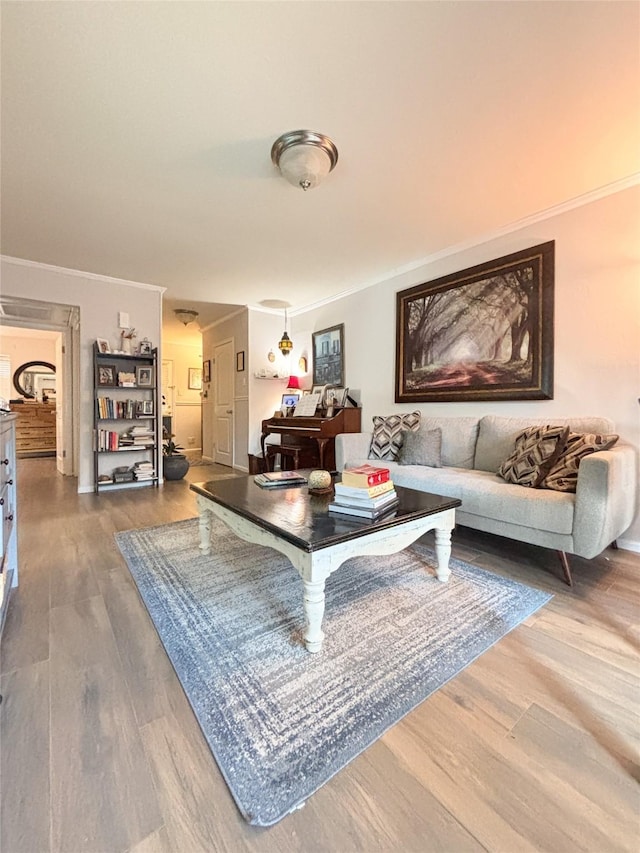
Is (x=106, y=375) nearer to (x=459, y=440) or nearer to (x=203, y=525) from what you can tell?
(x=203, y=525)

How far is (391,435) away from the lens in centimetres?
314

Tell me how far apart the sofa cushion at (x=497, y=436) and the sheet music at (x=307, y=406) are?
196cm

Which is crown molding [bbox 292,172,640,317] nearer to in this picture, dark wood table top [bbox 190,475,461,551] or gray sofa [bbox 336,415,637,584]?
gray sofa [bbox 336,415,637,584]

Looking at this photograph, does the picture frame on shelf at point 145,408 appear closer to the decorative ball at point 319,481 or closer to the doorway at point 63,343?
the doorway at point 63,343

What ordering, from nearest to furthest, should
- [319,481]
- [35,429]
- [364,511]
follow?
1. [364,511]
2. [319,481]
3. [35,429]

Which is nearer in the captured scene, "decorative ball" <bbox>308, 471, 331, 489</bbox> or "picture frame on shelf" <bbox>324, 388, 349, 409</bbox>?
"decorative ball" <bbox>308, 471, 331, 489</bbox>

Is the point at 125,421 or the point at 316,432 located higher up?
the point at 125,421

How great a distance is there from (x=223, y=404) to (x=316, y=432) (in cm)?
254

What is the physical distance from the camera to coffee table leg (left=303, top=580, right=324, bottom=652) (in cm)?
124

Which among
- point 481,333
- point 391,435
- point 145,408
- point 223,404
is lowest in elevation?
point 391,435

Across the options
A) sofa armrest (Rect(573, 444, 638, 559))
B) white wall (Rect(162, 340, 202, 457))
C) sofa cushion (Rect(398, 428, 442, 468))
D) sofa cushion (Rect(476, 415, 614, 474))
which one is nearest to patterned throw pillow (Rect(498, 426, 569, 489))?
sofa cushion (Rect(476, 415, 614, 474))

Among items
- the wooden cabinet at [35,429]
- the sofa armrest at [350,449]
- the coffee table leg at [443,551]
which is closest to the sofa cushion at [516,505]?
the coffee table leg at [443,551]

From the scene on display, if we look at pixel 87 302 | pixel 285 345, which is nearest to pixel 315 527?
pixel 285 345

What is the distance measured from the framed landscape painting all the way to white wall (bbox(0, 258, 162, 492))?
2.89m
